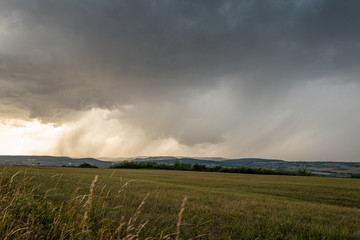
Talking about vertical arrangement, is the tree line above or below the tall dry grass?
below

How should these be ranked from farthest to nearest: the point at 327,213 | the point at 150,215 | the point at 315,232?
the point at 327,213 < the point at 150,215 < the point at 315,232

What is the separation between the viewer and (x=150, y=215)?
673 cm

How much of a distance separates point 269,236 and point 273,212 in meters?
2.88

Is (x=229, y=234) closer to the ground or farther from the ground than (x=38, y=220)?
closer to the ground

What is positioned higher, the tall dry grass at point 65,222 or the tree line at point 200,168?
the tall dry grass at point 65,222

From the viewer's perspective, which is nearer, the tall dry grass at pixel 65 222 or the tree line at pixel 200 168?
the tall dry grass at pixel 65 222

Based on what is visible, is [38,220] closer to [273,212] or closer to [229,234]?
[229,234]

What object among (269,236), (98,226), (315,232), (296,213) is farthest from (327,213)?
(98,226)

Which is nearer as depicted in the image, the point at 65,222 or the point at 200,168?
the point at 65,222

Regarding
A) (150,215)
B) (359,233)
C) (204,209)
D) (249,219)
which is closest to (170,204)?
(204,209)

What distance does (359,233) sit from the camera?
595 centimetres

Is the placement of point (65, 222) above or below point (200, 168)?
above

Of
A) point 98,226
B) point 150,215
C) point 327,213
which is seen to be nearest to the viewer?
point 98,226

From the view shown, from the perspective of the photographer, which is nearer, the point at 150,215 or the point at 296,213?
the point at 150,215
